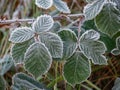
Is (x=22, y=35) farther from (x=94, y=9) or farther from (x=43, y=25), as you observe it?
(x=94, y=9)

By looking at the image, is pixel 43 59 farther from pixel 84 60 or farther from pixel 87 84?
pixel 87 84

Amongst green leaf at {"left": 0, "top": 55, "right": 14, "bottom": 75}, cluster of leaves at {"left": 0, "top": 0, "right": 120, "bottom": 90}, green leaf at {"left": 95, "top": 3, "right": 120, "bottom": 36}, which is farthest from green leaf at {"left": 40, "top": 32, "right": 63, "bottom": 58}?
green leaf at {"left": 0, "top": 55, "right": 14, "bottom": 75}

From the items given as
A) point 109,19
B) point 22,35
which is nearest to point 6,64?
point 22,35

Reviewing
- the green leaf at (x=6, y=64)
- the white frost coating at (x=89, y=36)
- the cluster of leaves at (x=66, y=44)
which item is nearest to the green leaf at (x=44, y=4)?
the cluster of leaves at (x=66, y=44)

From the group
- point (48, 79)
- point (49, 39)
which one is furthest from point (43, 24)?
point (48, 79)

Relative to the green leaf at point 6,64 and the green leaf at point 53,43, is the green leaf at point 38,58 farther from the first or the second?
the green leaf at point 6,64

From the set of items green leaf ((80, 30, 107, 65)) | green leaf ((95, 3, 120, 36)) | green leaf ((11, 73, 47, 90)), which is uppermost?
green leaf ((95, 3, 120, 36))

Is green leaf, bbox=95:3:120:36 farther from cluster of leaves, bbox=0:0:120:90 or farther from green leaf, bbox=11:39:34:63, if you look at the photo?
green leaf, bbox=11:39:34:63
